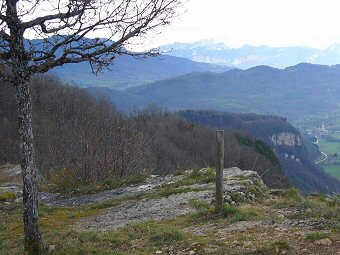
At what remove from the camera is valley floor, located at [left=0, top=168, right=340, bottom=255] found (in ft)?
25.4

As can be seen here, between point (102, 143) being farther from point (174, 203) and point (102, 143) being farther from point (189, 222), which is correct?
point (189, 222)

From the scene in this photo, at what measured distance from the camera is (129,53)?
8117 mm

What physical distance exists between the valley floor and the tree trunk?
Result: 427 mm

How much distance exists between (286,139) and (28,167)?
159 metres

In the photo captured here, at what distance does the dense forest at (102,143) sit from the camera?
20.7 meters

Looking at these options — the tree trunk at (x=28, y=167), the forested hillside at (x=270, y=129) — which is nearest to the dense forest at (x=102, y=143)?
the tree trunk at (x=28, y=167)

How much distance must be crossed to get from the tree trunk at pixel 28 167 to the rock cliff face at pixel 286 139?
15589 cm

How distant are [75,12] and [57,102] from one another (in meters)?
65.5

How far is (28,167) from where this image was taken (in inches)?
309

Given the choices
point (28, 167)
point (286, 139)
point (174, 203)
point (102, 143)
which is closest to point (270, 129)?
point (286, 139)

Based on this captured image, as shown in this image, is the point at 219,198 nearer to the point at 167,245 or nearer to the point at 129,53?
the point at 167,245

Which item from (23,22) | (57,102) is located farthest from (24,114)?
(57,102)

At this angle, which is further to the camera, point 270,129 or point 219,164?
point 270,129

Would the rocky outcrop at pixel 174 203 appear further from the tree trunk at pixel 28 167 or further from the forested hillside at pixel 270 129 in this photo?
the forested hillside at pixel 270 129
